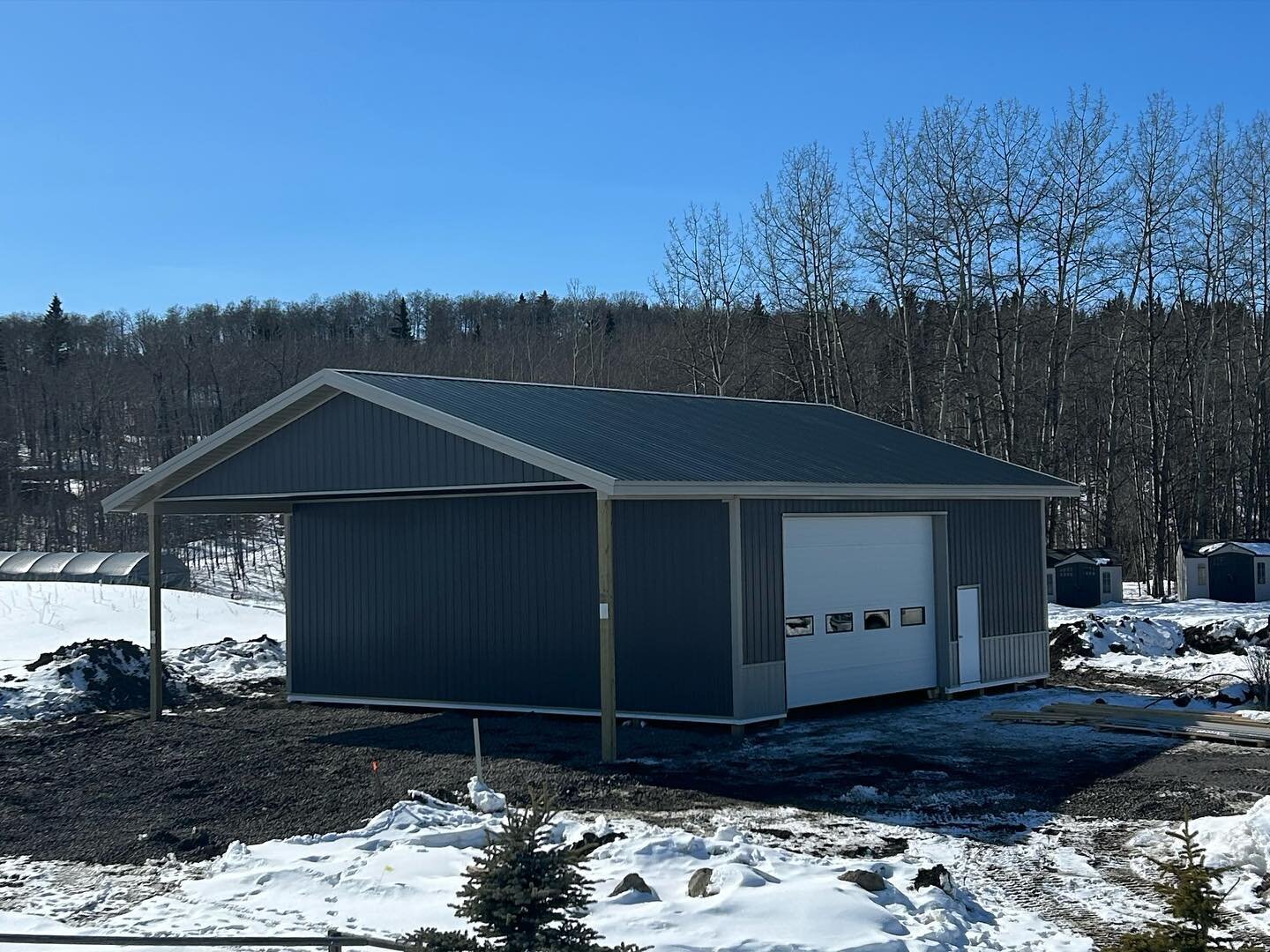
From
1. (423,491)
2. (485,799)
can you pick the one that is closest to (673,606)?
(423,491)

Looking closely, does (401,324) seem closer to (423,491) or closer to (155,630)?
(155,630)

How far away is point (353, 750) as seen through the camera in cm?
1540

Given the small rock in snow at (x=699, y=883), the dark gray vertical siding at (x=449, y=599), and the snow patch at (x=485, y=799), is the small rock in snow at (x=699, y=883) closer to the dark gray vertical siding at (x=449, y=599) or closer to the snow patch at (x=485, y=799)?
the snow patch at (x=485, y=799)

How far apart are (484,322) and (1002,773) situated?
7533 cm

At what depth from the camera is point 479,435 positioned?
15414 mm

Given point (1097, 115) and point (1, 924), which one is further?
point (1097, 115)

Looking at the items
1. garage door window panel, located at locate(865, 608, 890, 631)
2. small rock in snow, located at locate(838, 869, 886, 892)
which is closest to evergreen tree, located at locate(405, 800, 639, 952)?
small rock in snow, located at locate(838, 869, 886, 892)

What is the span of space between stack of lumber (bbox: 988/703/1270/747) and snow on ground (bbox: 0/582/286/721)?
13240 mm

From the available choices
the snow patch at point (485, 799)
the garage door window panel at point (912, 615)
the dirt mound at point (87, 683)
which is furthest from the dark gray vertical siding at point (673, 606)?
the dirt mound at point (87, 683)

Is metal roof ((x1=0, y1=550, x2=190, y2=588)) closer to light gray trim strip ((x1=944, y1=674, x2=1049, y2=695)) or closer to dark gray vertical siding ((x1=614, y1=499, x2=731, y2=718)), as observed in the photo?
dark gray vertical siding ((x1=614, y1=499, x2=731, y2=718))

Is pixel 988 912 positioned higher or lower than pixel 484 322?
lower

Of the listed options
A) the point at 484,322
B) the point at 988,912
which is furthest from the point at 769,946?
the point at 484,322

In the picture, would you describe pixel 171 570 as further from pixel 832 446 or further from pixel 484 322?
pixel 484 322

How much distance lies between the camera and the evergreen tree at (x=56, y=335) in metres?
84.4
